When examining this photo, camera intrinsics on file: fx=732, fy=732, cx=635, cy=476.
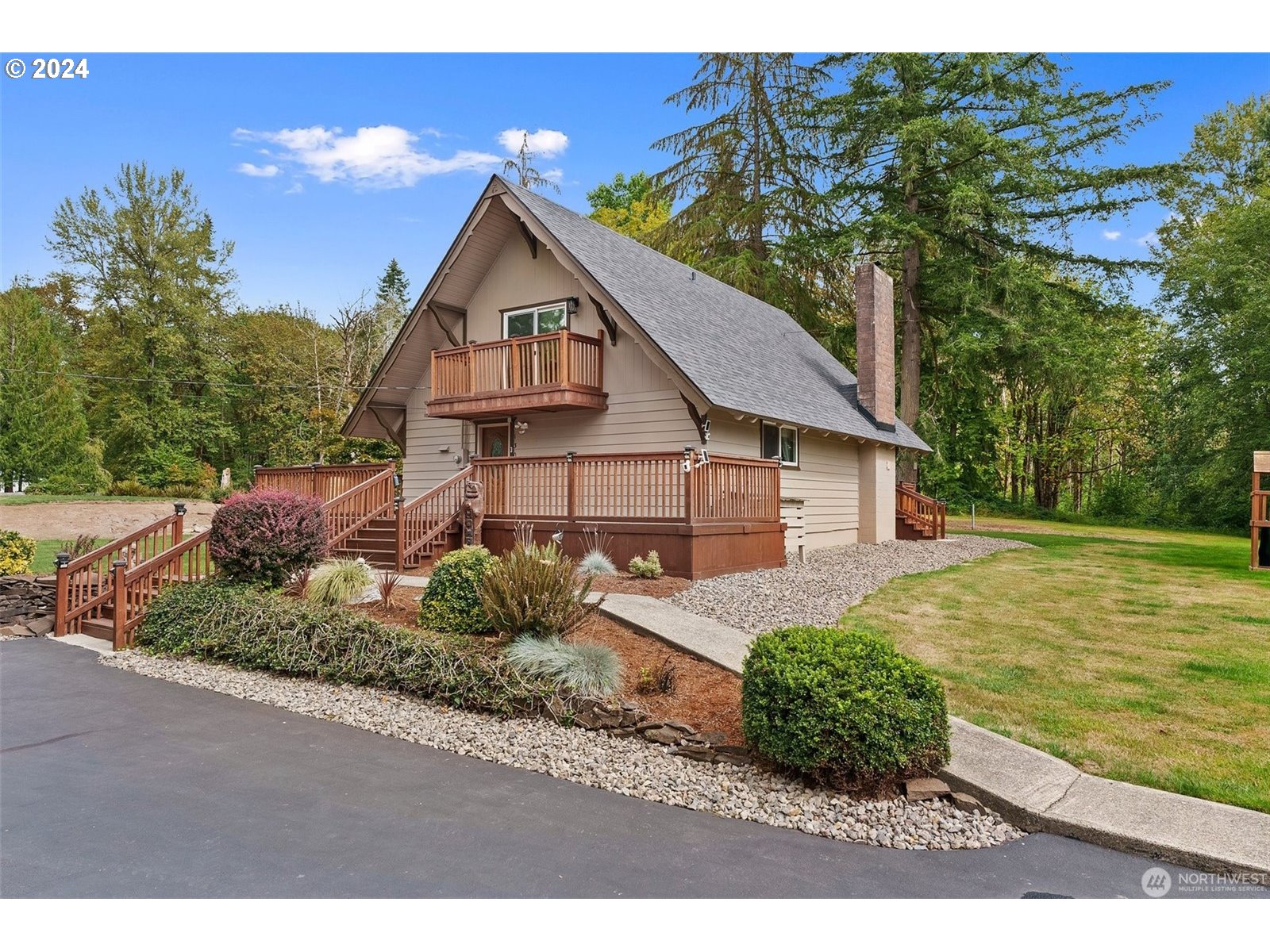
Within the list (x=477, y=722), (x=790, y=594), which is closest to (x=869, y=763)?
(x=477, y=722)

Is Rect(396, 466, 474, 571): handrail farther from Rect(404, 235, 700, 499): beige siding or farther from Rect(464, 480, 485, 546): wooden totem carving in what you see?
Rect(404, 235, 700, 499): beige siding

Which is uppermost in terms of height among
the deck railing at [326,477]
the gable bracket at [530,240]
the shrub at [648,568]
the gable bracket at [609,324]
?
the gable bracket at [530,240]

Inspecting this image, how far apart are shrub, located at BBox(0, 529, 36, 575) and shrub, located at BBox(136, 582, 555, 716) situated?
252 inches

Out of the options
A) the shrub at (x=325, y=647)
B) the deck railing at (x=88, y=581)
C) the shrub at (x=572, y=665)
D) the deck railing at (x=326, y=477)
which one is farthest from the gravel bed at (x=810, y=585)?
the deck railing at (x=326, y=477)

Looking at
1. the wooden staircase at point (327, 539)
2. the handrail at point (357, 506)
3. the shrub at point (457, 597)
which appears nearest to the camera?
the shrub at point (457, 597)

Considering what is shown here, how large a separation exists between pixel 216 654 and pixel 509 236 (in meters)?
10.8

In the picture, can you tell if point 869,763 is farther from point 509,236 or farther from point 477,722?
point 509,236

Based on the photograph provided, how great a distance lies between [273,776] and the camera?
4.78 m

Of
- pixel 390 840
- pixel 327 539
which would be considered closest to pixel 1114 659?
pixel 390 840

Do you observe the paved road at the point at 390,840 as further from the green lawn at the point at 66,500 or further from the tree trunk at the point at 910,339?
the green lawn at the point at 66,500

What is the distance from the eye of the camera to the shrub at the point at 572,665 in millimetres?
5910

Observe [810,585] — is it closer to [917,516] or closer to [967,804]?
[967,804]

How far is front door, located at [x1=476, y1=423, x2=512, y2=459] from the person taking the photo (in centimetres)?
1585

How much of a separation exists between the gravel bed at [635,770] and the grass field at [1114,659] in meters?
1.51
